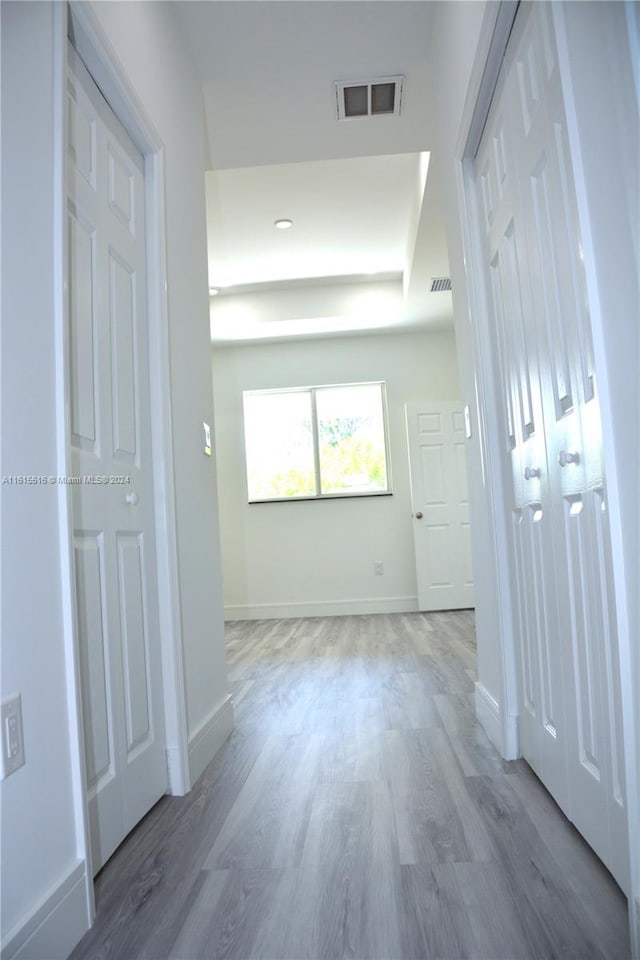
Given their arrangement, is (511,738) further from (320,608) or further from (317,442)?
(317,442)

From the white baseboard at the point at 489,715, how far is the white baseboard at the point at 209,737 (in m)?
0.92

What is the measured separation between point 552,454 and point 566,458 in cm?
Answer: 15

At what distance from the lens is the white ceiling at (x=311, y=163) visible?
2777mm

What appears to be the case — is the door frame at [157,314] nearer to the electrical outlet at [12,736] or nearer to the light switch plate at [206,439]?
the light switch plate at [206,439]

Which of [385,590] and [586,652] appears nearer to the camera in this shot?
[586,652]

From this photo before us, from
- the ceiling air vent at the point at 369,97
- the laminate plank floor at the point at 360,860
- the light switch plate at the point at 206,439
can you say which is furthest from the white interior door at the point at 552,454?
the ceiling air vent at the point at 369,97

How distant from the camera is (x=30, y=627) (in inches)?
47.7

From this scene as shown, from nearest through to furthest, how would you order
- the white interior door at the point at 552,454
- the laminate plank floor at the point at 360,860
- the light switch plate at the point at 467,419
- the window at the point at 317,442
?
the laminate plank floor at the point at 360,860
the white interior door at the point at 552,454
the light switch plate at the point at 467,419
the window at the point at 317,442

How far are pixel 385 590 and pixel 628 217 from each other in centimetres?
546

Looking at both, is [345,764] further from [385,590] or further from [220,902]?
[385,590]

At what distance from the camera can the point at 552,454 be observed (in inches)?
63.5

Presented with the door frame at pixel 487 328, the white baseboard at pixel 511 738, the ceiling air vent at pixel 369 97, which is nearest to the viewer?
the door frame at pixel 487 328

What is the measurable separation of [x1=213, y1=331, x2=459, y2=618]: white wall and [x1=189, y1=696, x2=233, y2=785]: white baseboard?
386 centimetres

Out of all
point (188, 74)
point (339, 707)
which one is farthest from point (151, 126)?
point (339, 707)
